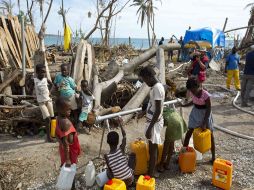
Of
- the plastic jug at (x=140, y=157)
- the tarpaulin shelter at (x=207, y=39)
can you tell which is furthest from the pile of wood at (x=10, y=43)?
the tarpaulin shelter at (x=207, y=39)

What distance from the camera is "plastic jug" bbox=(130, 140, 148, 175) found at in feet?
14.7

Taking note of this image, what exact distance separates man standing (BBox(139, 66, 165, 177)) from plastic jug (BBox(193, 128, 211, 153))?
28.1 inches

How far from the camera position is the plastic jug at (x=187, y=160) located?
181 inches

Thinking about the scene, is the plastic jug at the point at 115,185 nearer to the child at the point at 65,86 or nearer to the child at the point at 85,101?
the child at the point at 85,101

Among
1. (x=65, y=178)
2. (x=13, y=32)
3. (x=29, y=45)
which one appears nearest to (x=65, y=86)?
(x=65, y=178)

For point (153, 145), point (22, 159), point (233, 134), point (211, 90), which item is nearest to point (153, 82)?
point (153, 145)

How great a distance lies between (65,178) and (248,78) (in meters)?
6.82

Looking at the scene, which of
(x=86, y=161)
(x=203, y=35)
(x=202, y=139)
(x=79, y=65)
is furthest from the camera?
(x=203, y=35)

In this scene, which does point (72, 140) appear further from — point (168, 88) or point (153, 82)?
point (168, 88)

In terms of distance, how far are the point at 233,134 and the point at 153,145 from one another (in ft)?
10.3

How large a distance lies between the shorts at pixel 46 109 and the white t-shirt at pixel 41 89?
0.29 ft

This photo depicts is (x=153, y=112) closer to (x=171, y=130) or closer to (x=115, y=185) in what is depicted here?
(x=171, y=130)

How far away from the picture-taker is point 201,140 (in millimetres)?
4613

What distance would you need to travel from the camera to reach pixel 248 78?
8766 mm
